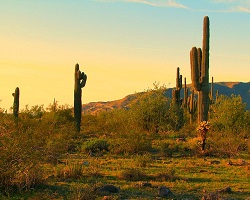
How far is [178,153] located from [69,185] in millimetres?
8935

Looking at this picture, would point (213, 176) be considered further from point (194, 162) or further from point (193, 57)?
point (193, 57)

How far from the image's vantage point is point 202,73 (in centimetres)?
2211

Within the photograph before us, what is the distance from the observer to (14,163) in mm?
9016

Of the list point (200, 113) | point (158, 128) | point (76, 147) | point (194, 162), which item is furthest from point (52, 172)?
point (158, 128)

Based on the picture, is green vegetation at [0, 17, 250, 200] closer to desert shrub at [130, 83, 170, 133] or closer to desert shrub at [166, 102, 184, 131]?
desert shrub at [130, 83, 170, 133]

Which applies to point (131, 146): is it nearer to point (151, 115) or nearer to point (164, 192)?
point (164, 192)

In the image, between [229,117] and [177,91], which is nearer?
[229,117]

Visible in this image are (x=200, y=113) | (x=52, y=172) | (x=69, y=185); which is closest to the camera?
(x=69, y=185)

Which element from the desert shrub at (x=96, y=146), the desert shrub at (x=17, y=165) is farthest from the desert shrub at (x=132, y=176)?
the desert shrub at (x=96, y=146)

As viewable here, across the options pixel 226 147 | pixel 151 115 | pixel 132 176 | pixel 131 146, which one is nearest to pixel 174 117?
pixel 151 115

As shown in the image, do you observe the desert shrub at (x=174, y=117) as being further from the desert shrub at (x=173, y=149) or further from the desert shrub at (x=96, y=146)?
the desert shrub at (x=96, y=146)

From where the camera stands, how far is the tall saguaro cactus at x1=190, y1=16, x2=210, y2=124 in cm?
2147

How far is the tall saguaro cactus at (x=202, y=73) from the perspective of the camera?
21469 millimetres

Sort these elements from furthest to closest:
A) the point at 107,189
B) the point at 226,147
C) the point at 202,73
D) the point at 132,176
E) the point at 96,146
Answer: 1. the point at 202,73
2. the point at 96,146
3. the point at 226,147
4. the point at 132,176
5. the point at 107,189
